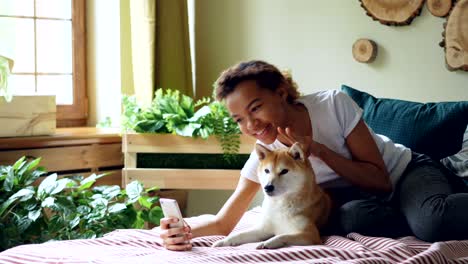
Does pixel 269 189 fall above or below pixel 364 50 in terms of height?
below

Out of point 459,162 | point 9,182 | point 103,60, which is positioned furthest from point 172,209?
point 103,60

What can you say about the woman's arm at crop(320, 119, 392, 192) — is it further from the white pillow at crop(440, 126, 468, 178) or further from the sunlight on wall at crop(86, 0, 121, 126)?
the sunlight on wall at crop(86, 0, 121, 126)

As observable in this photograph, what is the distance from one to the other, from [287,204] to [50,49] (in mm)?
2185

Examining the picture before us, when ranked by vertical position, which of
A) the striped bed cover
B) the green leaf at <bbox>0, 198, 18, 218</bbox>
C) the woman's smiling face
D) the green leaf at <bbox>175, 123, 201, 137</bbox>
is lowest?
the green leaf at <bbox>0, 198, 18, 218</bbox>

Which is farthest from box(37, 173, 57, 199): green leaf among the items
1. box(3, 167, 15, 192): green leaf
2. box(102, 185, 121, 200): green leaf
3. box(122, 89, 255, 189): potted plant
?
box(122, 89, 255, 189): potted plant

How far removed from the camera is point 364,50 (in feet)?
9.29

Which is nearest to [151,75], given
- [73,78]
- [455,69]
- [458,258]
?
[73,78]

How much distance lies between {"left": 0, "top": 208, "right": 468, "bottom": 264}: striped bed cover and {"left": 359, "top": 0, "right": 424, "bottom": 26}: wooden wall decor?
4.10 feet

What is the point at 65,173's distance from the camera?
301 centimetres

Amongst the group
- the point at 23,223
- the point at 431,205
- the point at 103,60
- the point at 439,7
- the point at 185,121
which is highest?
the point at 439,7

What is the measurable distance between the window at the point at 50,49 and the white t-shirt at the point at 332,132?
1850mm

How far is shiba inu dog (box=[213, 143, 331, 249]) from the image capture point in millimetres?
1610

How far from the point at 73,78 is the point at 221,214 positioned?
1898mm

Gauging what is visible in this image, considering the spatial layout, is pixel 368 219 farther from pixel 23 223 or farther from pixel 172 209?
pixel 23 223
